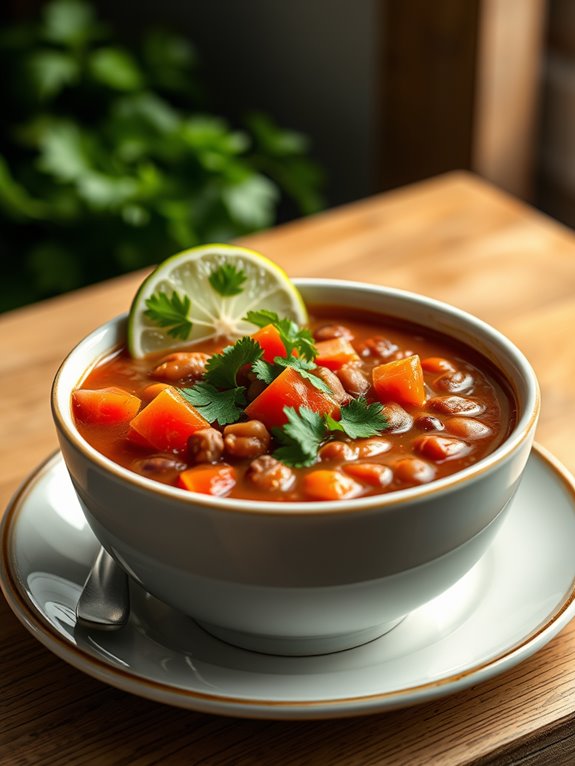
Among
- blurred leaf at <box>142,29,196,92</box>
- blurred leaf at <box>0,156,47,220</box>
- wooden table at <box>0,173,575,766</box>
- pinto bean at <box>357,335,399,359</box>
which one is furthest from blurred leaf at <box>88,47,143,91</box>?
pinto bean at <box>357,335,399,359</box>

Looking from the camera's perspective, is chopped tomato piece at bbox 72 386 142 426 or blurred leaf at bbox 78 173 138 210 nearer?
chopped tomato piece at bbox 72 386 142 426

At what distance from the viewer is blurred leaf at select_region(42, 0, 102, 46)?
3.40m

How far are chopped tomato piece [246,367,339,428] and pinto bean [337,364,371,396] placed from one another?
71 mm

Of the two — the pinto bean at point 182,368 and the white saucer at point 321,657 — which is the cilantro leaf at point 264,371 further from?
the white saucer at point 321,657

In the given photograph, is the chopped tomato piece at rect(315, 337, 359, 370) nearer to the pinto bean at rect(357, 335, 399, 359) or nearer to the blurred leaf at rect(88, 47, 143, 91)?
the pinto bean at rect(357, 335, 399, 359)

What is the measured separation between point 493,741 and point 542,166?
2776 millimetres

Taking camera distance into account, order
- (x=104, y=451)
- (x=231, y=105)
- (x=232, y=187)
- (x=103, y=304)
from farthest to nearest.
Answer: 1. (x=231, y=105)
2. (x=232, y=187)
3. (x=103, y=304)
4. (x=104, y=451)

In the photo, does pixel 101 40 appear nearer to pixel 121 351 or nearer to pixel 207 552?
pixel 121 351

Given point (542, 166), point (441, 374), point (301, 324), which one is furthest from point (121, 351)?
point (542, 166)

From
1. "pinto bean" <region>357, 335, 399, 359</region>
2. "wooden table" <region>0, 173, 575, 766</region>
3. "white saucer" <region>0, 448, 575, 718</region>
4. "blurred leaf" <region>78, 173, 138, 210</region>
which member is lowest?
"blurred leaf" <region>78, 173, 138, 210</region>

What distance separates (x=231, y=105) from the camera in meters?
4.13

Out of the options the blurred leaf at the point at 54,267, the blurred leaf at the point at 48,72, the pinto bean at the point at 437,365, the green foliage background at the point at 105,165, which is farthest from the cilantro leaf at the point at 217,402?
the blurred leaf at the point at 48,72

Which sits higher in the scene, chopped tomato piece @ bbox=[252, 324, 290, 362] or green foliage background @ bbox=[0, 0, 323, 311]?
chopped tomato piece @ bbox=[252, 324, 290, 362]

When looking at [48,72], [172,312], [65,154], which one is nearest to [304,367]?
[172,312]
